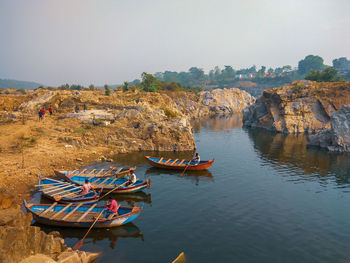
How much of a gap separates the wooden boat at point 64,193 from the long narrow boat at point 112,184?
5.96 feet

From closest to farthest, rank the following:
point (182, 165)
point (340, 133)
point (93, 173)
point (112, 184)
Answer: point (112, 184)
point (93, 173)
point (182, 165)
point (340, 133)

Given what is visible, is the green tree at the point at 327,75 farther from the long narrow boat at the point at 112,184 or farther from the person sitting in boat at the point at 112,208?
the person sitting in boat at the point at 112,208

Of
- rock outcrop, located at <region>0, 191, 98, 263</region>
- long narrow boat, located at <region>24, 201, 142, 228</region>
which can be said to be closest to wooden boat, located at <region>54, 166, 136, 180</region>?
long narrow boat, located at <region>24, 201, 142, 228</region>

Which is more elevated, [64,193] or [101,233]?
[64,193]

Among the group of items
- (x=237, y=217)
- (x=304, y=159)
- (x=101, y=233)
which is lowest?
(x=101, y=233)

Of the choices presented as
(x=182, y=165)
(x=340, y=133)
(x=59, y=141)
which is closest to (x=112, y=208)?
(x=182, y=165)

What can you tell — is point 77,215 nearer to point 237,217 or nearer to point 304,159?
point 237,217

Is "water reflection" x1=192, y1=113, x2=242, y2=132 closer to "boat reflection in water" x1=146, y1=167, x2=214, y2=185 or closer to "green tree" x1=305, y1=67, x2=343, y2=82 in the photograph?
"green tree" x1=305, y1=67, x2=343, y2=82

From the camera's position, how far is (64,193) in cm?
2338

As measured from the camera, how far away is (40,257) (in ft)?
41.1

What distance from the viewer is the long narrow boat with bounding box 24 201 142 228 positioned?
18.5 metres

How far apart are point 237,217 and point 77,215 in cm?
1418

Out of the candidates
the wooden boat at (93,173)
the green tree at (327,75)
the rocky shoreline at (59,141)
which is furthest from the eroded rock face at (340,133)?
the green tree at (327,75)

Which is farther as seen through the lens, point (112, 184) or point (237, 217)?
point (112, 184)
